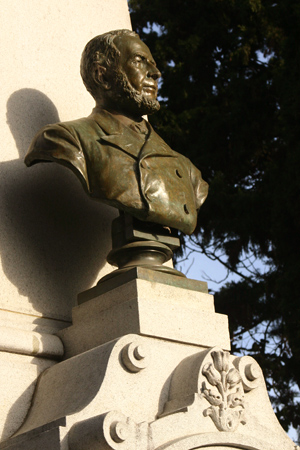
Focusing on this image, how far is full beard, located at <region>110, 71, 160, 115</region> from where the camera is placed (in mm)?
4113

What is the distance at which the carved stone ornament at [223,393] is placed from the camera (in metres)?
3.45

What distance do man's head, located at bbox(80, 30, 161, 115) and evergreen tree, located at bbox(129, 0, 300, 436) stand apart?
4630 mm

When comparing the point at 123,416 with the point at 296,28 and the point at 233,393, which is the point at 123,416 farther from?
the point at 296,28

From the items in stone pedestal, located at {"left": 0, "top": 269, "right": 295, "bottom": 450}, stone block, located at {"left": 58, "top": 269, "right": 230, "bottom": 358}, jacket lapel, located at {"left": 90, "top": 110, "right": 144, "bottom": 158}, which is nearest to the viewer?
stone pedestal, located at {"left": 0, "top": 269, "right": 295, "bottom": 450}

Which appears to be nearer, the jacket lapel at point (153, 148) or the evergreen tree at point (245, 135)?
the jacket lapel at point (153, 148)

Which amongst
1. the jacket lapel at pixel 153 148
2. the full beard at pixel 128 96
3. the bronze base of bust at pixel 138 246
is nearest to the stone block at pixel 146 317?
the bronze base of bust at pixel 138 246

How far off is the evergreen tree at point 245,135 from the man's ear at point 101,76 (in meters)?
4.72

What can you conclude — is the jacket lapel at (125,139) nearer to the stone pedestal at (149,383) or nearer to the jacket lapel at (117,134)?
the jacket lapel at (117,134)

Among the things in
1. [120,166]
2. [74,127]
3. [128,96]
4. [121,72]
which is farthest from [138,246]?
[121,72]

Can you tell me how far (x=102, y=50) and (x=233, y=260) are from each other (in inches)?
272

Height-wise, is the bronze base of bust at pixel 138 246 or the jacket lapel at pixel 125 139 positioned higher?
the jacket lapel at pixel 125 139

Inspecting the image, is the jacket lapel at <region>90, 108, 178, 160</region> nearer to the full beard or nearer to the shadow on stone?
the full beard

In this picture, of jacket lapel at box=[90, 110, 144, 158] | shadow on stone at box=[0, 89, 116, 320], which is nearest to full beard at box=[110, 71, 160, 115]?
jacket lapel at box=[90, 110, 144, 158]

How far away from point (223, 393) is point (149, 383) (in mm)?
322
